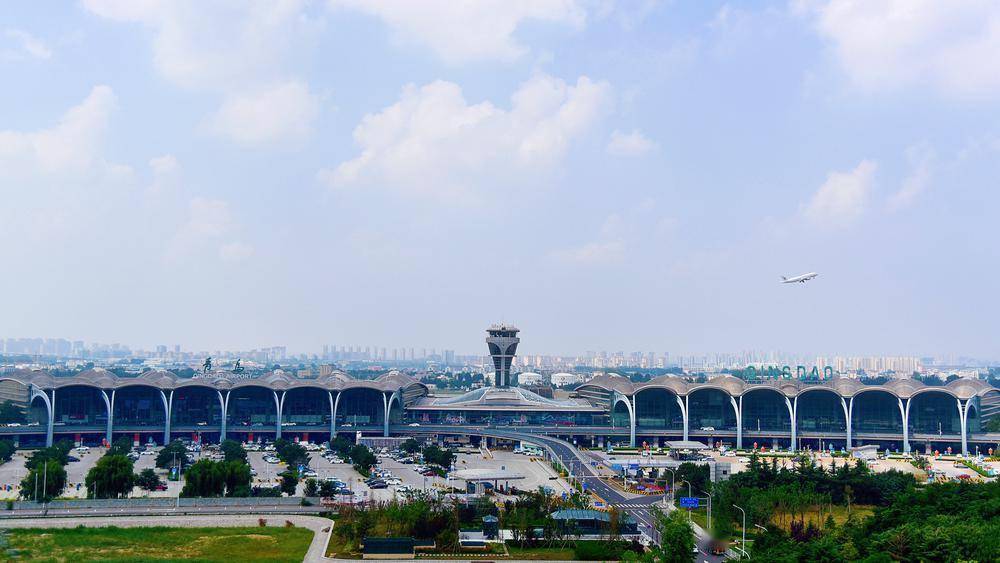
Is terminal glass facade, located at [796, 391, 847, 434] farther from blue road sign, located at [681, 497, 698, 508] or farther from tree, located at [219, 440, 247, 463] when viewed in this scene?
tree, located at [219, 440, 247, 463]

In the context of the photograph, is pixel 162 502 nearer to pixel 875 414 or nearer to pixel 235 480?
pixel 235 480

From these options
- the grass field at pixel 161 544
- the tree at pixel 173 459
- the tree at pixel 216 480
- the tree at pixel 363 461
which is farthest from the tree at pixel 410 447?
the grass field at pixel 161 544

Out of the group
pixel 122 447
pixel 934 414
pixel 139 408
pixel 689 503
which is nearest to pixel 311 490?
pixel 689 503

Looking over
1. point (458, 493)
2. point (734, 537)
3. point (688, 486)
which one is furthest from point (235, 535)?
point (688, 486)

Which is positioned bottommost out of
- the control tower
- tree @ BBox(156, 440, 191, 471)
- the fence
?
the fence

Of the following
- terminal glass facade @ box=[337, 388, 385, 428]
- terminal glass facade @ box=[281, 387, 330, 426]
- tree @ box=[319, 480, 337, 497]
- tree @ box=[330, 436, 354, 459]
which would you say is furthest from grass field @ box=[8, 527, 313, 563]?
terminal glass facade @ box=[281, 387, 330, 426]

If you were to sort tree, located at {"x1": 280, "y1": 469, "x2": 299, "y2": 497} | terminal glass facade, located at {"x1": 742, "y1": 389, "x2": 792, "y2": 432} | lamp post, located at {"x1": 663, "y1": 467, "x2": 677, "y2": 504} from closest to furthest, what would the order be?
tree, located at {"x1": 280, "y1": 469, "x2": 299, "y2": 497} → lamp post, located at {"x1": 663, "y1": 467, "x2": 677, "y2": 504} → terminal glass facade, located at {"x1": 742, "y1": 389, "x2": 792, "y2": 432}

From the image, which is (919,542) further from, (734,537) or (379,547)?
(379,547)
